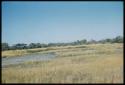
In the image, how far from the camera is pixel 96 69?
7246 mm

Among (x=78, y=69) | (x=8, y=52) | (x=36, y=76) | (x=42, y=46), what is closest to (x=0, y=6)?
(x=36, y=76)

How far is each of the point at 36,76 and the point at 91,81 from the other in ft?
5.70

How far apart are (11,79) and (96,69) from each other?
273 cm

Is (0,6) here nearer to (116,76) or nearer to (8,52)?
(116,76)

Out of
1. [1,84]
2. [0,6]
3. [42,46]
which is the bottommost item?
[42,46]

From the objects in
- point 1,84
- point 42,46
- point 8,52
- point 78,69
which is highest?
point 1,84

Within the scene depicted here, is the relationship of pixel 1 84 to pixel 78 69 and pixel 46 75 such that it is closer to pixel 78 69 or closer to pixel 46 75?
pixel 46 75

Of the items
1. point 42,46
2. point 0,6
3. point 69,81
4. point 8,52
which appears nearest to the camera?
point 0,6

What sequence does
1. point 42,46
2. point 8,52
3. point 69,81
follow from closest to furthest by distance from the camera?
point 69,81 → point 8,52 → point 42,46

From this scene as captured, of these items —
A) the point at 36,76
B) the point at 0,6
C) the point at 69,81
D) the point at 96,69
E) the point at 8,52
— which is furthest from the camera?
the point at 8,52

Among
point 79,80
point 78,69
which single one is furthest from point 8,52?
point 79,80

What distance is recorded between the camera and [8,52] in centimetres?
1545

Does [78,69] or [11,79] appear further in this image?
[78,69]

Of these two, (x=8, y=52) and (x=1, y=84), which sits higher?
(x=1, y=84)
